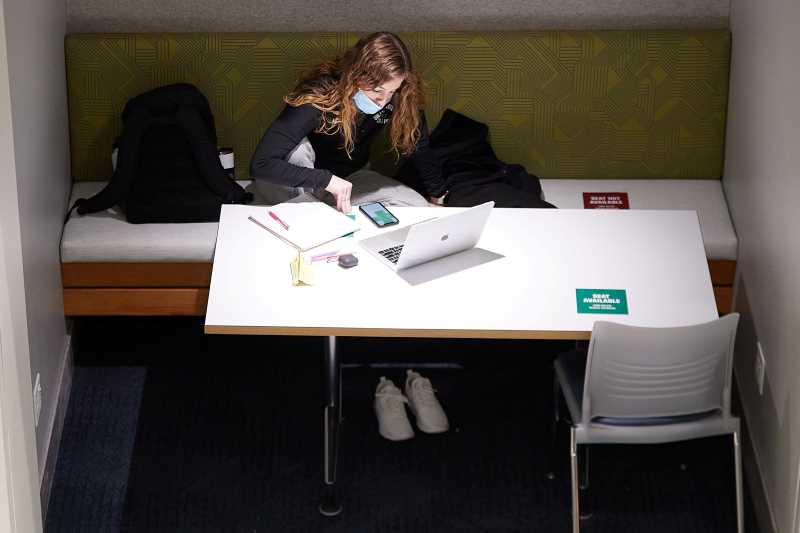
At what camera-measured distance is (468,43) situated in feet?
14.8

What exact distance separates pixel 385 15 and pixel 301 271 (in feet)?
4.92

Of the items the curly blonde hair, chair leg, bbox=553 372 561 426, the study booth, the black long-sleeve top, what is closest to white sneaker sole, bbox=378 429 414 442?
the study booth

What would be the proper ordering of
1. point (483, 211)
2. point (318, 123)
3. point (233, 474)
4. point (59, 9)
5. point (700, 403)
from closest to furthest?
point (700, 403), point (483, 211), point (233, 474), point (318, 123), point (59, 9)

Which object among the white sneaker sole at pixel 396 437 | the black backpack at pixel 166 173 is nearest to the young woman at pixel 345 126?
the black backpack at pixel 166 173

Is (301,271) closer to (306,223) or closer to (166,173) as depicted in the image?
(306,223)

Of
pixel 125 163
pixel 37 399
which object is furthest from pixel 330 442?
pixel 125 163

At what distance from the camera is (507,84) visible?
180 inches

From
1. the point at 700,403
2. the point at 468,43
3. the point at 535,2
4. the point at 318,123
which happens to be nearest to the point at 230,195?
the point at 318,123

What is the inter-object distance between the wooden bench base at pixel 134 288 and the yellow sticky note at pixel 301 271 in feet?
2.38

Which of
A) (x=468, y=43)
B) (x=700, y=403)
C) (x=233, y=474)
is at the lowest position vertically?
(x=233, y=474)

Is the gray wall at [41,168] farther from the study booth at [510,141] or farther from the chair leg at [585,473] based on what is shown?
the chair leg at [585,473]

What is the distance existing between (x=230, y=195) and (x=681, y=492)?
1.87 meters

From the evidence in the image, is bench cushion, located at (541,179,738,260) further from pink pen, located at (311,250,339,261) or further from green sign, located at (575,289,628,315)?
pink pen, located at (311,250,339,261)

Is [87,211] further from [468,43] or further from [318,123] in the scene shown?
[468,43]
